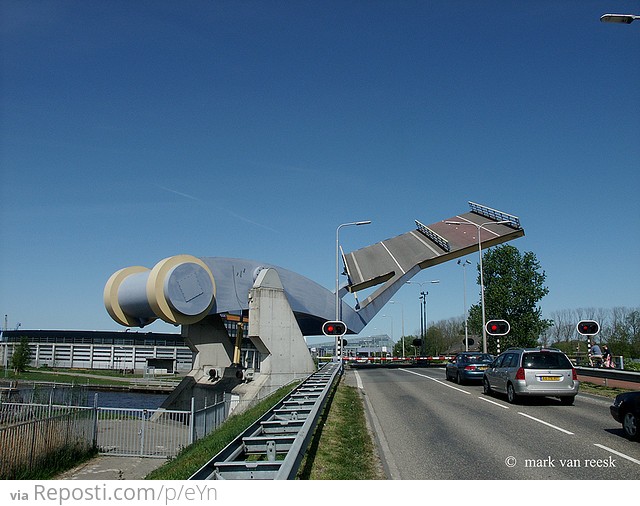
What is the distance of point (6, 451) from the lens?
14.8 m

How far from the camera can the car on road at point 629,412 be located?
10.2 metres

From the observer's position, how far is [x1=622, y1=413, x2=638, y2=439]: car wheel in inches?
401

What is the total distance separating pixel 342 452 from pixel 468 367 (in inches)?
586

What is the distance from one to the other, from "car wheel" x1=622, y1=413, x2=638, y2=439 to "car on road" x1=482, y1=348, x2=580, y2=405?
189 inches

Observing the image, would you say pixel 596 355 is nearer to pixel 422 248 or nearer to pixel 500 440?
pixel 500 440

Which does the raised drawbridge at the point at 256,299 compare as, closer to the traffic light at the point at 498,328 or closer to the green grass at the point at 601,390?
the traffic light at the point at 498,328

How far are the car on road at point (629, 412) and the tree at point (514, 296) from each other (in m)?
44.0

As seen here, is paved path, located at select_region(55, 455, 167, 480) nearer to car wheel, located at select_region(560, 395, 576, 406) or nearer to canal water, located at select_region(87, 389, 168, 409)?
car wheel, located at select_region(560, 395, 576, 406)

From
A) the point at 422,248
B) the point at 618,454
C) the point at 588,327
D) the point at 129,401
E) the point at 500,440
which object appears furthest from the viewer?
the point at 129,401

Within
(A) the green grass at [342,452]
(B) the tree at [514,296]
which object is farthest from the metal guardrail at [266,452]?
(B) the tree at [514,296]

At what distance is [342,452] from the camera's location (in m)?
9.09

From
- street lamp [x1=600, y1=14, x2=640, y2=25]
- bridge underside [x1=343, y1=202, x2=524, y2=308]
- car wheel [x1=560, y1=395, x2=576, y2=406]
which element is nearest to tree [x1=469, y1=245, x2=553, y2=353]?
bridge underside [x1=343, y1=202, x2=524, y2=308]

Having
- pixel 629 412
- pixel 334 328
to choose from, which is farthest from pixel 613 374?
pixel 334 328
